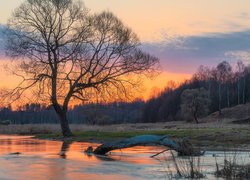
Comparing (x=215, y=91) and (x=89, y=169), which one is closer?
(x=89, y=169)

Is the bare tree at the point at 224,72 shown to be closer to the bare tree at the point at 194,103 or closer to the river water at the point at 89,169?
the bare tree at the point at 194,103

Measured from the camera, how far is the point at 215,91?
141m

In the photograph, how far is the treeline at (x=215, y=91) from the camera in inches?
5246

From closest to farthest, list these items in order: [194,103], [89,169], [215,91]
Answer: [89,169] → [194,103] → [215,91]

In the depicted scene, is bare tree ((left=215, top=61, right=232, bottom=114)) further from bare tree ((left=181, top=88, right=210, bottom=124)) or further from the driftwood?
the driftwood

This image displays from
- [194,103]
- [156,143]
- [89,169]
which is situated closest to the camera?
[89,169]

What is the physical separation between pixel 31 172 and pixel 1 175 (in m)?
1.28

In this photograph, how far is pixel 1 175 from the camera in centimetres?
1578

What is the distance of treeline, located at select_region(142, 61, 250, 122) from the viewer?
437 feet

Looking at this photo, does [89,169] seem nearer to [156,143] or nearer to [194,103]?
[156,143]

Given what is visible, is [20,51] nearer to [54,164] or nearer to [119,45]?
[119,45]

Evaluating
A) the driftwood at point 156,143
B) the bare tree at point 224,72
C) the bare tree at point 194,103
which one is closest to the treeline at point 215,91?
the bare tree at point 224,72

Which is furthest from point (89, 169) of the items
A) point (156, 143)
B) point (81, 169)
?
point (156, 143)

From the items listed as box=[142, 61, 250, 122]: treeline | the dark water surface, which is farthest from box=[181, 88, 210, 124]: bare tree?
the dark water surface
